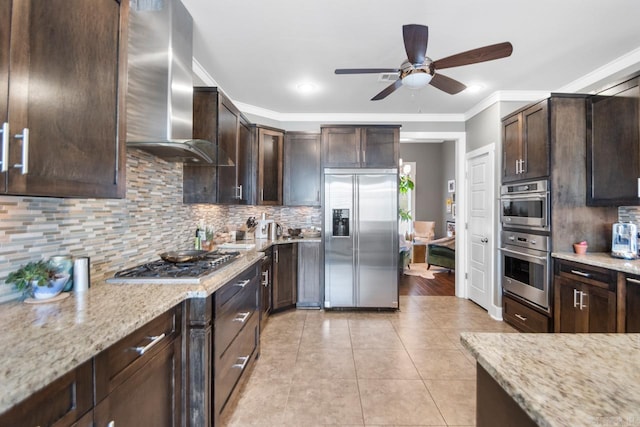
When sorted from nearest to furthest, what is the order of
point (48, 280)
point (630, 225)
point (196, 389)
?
point (48, 280), point (196, 389), point (630, 225)

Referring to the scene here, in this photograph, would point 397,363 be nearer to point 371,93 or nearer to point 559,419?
point 559,419

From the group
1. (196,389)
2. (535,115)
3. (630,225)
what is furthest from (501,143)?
(196,389)

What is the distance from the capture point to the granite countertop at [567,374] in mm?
540

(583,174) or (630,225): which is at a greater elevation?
(583,174)

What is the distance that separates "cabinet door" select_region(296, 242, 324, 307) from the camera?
3816 millimetres

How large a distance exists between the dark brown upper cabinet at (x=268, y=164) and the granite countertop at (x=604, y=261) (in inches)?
124

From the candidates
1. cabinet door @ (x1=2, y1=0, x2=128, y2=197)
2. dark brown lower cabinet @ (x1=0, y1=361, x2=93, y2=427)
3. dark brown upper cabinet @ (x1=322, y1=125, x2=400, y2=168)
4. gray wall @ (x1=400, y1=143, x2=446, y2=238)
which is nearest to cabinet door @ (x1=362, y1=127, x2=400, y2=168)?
dark brown upper cabinet @ (x1=322, y1=125, x2=400, y2=168)

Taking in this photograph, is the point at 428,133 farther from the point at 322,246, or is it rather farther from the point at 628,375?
the point at 628,375

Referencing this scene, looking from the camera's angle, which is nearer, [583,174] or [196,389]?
[196,389]

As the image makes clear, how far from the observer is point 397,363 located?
2484 mm

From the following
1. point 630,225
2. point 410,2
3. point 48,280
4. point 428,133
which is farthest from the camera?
point 428,133

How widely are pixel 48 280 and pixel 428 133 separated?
450cm

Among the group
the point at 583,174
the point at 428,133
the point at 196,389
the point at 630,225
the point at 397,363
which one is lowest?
the point at 397,363

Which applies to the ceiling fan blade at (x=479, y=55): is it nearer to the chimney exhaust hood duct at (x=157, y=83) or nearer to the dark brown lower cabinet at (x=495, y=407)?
the chimney exhaust hood duct at (x=157, y=83)
